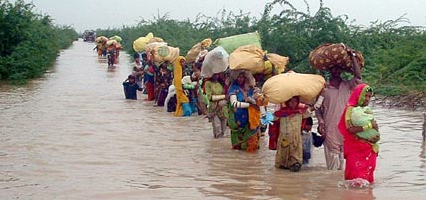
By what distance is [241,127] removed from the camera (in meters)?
9.41

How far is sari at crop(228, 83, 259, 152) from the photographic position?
9289 millimetres

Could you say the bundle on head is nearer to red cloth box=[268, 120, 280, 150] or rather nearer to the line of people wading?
the line of people wading

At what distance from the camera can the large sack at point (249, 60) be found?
360 inches

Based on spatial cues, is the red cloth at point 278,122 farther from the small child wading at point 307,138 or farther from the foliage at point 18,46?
the foliage at point 18,46

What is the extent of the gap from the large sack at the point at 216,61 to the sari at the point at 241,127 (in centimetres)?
88

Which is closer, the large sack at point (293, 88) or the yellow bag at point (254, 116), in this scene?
the large sack at point (293, 88)

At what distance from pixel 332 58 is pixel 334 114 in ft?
2.07

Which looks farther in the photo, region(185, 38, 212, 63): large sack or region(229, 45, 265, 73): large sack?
region(185, 38, 212, 63): large sack

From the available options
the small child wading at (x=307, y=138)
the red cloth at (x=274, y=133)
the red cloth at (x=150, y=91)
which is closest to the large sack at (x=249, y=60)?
the red cloth at (x=274, y=133)

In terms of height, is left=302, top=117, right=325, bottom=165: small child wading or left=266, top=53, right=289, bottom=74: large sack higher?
left=266, top=53, right=289, bottom=74: large sack

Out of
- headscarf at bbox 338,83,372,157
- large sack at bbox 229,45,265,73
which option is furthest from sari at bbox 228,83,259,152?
headscarf at bbox 338,83,372,157

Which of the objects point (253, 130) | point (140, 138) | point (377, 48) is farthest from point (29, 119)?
point (377, 48)

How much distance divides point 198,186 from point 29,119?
6.77 meters

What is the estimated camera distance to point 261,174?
26.1ft
